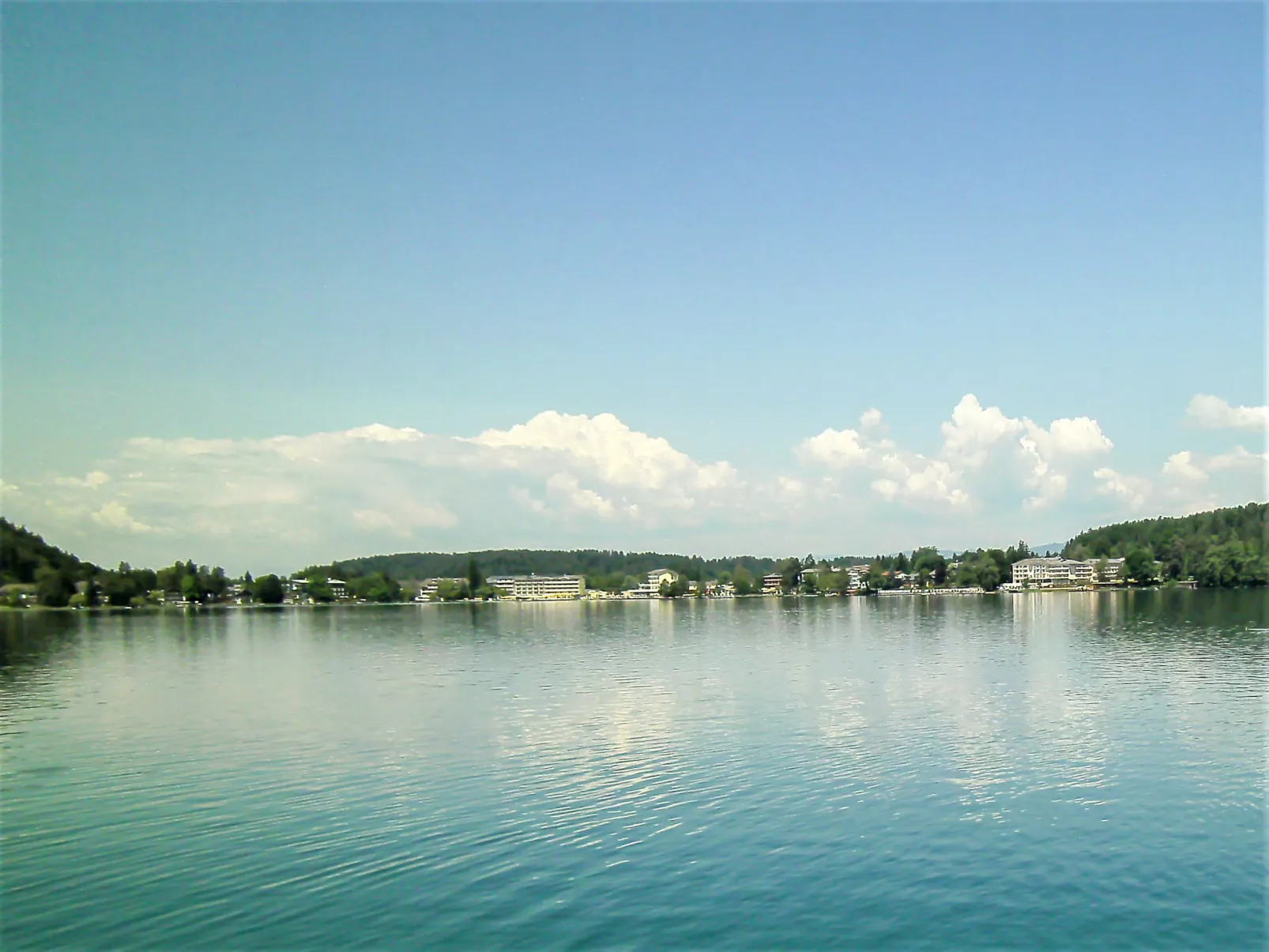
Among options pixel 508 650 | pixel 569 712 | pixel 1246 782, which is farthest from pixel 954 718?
pixel 508 650

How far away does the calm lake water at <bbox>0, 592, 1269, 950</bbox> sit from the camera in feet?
58.7

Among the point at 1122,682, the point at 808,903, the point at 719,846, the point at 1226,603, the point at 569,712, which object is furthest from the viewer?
the point at 1226,603

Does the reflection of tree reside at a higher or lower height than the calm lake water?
lower

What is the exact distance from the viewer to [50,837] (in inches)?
918

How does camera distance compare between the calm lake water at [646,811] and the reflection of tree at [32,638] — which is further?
the reflection of tree at [32,638]

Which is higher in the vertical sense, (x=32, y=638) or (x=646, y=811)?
(x=646, y=811)

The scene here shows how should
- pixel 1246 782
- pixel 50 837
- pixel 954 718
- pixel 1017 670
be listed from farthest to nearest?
1. pixel 1017 670
2. pixel 954 718
3. pixel 1246 782
4. pixel 50 837

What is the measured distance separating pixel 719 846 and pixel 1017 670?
39.9m

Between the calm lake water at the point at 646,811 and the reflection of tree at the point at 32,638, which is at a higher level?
the calm lake water at the point at 646,811

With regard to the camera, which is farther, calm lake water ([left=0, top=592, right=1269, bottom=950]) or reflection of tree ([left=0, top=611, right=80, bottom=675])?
reflection of tree ([left=0, top=611, right=80, bottom=675])

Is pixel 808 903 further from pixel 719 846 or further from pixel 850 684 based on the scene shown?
pixel 850 684

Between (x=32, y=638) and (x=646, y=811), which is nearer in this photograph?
(x=646, y=811)

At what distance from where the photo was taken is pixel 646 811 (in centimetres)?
2484

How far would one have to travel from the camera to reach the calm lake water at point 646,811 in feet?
58.7
